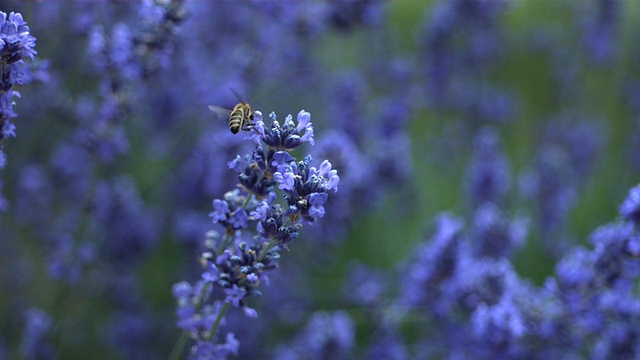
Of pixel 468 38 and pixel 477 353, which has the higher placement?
pixel 468 38

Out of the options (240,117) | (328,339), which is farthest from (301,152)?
(240,117)

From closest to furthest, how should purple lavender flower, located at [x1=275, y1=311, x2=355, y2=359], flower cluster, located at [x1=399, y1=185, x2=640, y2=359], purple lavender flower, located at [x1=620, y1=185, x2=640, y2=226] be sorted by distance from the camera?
purple lavender flower, located at [x1=620, y1=185, x2=640, y2=226] < flower cluster, located at [x1=399, y1=185, x2=640, y2=359] < purple lavender flower, located at [x1=275, y1=311, x2=355, y2=359]

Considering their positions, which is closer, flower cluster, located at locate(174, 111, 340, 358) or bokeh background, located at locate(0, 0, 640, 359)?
flower cluster, located at locate(174, 111, 340, 358)

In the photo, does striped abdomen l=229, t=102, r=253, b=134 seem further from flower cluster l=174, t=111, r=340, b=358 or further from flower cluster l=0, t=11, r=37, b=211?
flower cluster l=0, t=11, r=37, b=211

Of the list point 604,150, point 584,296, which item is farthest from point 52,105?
point 604,150

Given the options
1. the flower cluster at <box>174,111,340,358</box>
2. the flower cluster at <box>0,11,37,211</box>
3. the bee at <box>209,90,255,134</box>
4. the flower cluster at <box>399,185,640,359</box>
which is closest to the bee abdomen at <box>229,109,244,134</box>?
the bee at <box>209,90,255,134</box>

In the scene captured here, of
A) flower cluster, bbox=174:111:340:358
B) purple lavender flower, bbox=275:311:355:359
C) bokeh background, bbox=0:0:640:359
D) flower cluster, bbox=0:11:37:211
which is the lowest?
flower cluster, bbox=174:111:340:358

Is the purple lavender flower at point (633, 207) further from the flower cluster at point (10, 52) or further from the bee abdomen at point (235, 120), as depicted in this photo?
the flower cluster at point (10, 52)

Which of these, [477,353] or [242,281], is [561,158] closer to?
[477,353]
